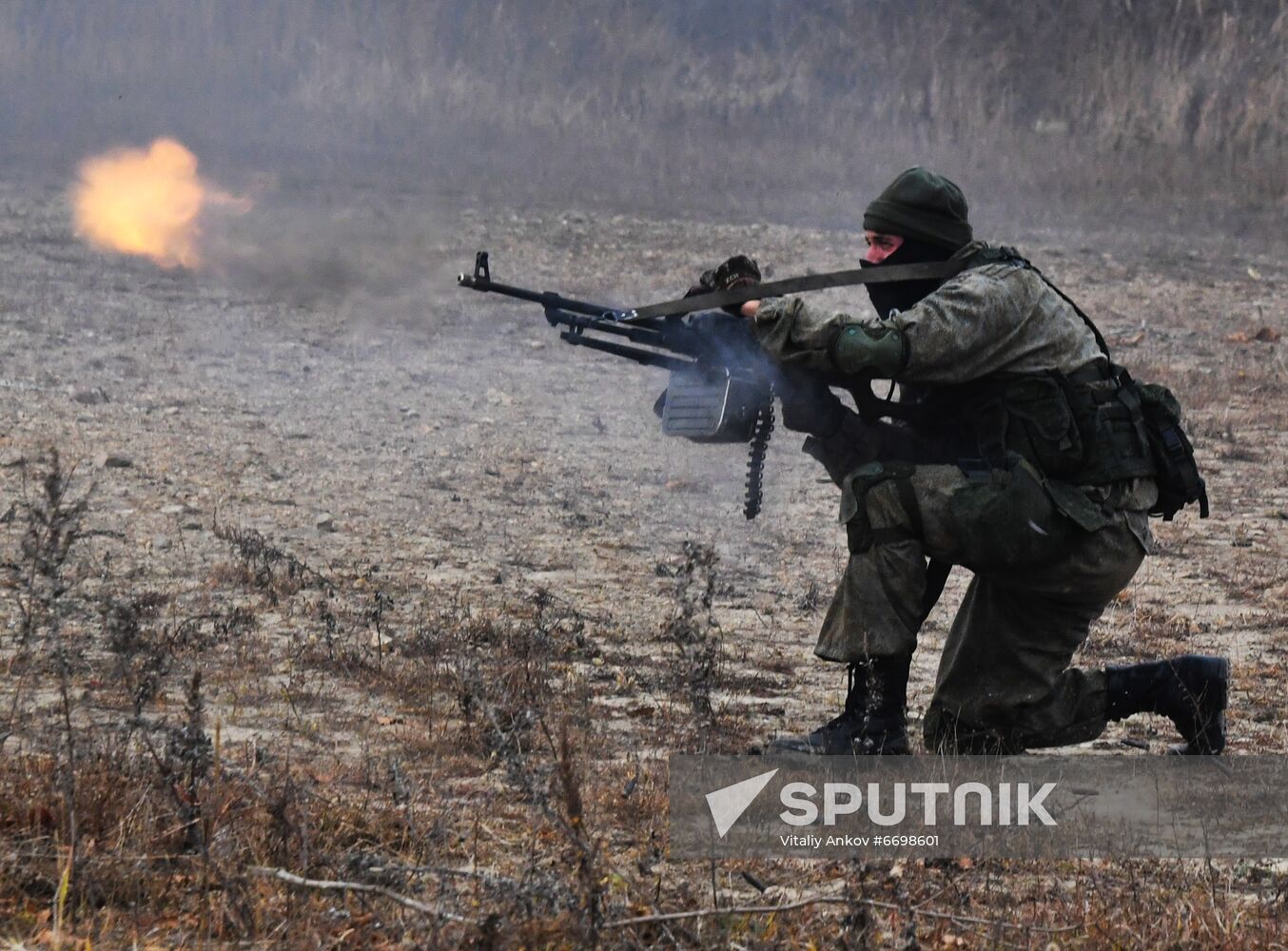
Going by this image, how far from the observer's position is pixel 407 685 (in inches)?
179

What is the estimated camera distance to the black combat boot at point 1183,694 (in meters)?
4.29

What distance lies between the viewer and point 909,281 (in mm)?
4375

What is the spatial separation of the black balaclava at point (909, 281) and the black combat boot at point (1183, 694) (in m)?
1.16

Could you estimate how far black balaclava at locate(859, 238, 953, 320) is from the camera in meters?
4.34

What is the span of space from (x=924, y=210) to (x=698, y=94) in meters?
18.0

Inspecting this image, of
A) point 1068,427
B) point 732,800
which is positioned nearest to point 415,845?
point 732,800

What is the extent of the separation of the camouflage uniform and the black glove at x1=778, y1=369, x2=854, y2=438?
0.12 meters

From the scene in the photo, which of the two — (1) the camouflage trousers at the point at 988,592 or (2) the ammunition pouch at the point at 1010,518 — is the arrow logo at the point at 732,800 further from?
(2) the ammunition pouch at the point at 1010,518

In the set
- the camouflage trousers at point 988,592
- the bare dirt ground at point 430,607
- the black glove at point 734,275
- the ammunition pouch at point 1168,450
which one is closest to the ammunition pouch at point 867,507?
the camouflage trousers at point 988,592

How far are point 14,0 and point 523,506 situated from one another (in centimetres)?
1885

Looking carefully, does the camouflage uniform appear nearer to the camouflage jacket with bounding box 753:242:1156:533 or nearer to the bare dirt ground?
the camouflage jacket with bounding box 753:242:1156:533

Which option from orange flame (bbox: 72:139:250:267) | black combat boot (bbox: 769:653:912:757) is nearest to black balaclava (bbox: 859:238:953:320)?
black combat boot (bbox: 769:653:912:757)

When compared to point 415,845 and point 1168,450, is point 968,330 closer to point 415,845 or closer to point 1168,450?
point 1168,450

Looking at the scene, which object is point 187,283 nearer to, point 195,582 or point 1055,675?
point 195,582
